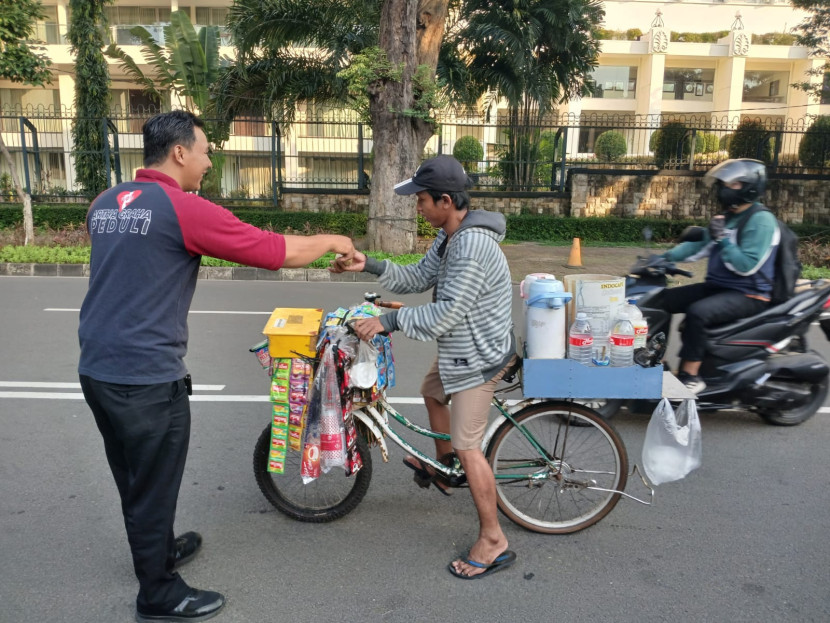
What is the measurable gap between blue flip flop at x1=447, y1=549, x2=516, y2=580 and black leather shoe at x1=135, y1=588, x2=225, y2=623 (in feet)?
3.28

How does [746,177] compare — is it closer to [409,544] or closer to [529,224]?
[409,544]

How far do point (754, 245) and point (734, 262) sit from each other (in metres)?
0.16

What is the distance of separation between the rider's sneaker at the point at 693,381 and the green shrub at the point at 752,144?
14.1 metres

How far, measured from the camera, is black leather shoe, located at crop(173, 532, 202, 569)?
3.14 m

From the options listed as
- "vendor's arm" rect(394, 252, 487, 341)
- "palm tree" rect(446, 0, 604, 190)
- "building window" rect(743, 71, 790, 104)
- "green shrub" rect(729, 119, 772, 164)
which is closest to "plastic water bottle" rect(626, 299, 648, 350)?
"vendor's arm" rect(394, 252, 487, 341)

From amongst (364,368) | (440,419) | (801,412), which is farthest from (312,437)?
(801,412)

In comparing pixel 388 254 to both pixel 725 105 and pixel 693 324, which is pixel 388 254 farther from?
pixel 725 105

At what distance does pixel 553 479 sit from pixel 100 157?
18.8 m

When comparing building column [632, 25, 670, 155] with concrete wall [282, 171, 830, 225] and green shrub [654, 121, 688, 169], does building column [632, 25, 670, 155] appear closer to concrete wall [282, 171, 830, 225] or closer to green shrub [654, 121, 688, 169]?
green shrub [654, 121, 688, 169]

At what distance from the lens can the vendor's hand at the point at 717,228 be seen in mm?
4664

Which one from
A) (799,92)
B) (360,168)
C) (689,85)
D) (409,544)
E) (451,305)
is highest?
(689,85)

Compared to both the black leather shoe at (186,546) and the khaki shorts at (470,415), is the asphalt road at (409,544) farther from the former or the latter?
the khaki shorts at (470,415)

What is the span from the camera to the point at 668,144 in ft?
56.7

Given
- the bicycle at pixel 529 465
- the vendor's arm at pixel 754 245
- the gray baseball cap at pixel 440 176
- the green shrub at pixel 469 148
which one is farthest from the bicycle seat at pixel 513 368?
the green shrub at pixel 469 148
